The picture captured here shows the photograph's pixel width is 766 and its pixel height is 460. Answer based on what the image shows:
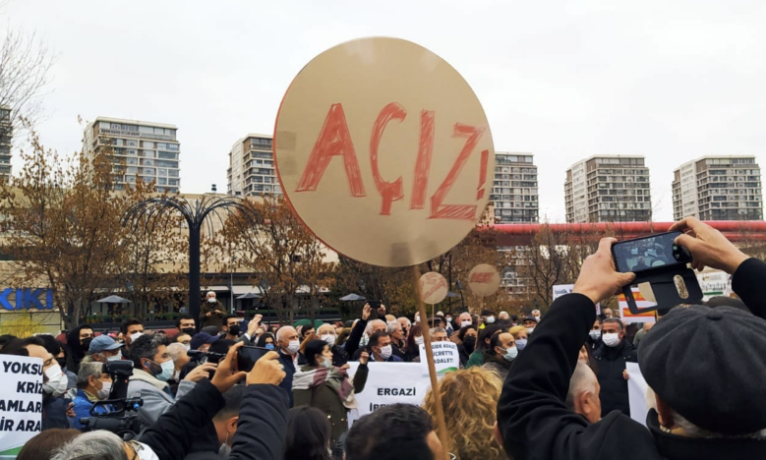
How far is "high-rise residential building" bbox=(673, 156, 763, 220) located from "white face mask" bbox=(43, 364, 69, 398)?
13118cm

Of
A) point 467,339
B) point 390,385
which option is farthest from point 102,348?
point 467,339

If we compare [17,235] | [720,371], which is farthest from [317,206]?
[17,235]

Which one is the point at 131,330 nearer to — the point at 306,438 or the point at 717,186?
the point at 306,438

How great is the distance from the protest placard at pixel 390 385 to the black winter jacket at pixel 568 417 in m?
4.98

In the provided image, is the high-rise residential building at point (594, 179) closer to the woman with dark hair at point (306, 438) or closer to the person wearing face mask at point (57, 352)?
the person wearing face mask at point (57, 352)

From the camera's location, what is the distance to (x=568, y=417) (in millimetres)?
1577

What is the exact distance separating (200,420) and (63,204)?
2214 centimetres

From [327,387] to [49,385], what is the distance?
8.12 ft

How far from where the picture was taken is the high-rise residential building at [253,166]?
5032 inches

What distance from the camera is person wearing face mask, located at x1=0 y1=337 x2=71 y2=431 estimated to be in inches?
206

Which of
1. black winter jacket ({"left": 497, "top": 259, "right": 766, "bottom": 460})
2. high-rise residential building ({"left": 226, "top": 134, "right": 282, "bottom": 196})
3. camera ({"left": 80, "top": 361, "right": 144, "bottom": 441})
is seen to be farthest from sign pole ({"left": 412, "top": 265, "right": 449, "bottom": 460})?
high-rise residential building ({"left": 226, "top": 134, "right": 282, "bottom": 196})

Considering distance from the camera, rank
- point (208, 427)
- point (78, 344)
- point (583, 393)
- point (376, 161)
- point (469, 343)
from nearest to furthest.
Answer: point (583, 393)
point (376, 161)
point (208, 427)
point (78, 344)
point (469, 343)

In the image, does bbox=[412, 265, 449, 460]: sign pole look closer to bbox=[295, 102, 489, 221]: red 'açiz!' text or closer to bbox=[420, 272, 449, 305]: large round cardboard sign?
bbox=[295, 102, 489, 221]: red 'açiz!' text

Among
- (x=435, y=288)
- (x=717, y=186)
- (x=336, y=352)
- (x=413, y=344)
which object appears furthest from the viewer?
(x=717, y=186)
